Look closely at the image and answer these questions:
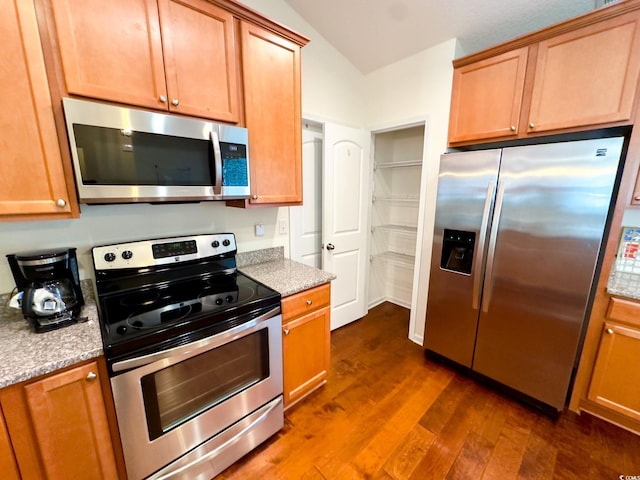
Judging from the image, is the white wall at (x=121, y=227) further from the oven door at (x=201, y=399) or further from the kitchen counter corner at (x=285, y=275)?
the oven door at (x=201, y=399)

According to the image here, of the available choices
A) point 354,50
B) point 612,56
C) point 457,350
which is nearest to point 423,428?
point 457,350

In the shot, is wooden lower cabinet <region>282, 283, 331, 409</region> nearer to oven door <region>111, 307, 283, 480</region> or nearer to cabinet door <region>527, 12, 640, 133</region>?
oven door <region>111, 307, 283, 480</region>

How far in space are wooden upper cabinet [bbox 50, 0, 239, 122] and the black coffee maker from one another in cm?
70

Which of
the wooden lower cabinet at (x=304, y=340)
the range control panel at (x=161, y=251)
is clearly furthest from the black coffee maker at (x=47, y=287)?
the wooden lower cabinet at (x=304, y=340)

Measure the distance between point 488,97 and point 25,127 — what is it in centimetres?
255

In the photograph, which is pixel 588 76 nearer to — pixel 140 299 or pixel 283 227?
pixel 283 227

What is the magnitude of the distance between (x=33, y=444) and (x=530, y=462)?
2282 mm

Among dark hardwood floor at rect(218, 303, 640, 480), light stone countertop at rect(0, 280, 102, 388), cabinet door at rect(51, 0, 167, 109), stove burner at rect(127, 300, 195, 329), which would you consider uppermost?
cabinet door at rect(51, 0, 167, 109)

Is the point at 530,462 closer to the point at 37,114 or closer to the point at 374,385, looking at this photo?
the point at 374,385

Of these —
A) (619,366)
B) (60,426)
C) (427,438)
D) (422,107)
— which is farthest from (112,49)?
(619,366)

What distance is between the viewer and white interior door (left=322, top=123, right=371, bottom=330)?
242 centimetres

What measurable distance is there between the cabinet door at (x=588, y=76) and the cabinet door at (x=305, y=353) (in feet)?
6.24

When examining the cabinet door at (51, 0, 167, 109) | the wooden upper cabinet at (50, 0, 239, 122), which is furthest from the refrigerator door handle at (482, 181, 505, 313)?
the cabinet door at (51, 0, 167, 109)

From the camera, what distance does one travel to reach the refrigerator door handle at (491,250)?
1.74 meters
